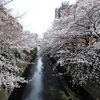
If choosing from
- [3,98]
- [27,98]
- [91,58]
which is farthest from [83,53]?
[27,98]

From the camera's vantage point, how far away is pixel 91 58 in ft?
37.4

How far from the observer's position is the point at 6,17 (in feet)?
32.3

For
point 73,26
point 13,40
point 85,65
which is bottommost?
point 85,65

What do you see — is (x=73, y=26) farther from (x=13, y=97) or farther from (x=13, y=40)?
(x=13, y=97)

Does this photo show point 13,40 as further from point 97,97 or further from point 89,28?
point 97,97

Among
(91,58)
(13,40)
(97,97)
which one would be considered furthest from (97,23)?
(13,40)

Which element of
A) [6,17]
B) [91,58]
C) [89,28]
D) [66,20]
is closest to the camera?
[6,17]

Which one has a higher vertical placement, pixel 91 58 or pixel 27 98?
pixel 91 58

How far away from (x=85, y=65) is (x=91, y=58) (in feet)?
2.76

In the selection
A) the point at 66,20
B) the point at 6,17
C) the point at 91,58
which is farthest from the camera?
the point at 66,20

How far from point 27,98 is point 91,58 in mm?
6487

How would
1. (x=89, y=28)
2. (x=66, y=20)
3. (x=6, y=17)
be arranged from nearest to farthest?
1. (x=6, y=17)
2. (x=89, y=28)
3. (x=66, y=20)

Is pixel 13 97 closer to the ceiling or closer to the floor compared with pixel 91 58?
closer to the floor

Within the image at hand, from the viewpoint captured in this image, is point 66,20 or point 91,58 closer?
point 91,58
